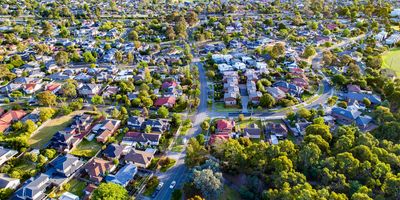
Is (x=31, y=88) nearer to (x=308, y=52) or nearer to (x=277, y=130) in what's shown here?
(x=277, y=130)

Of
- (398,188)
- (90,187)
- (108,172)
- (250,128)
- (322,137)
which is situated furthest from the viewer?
(250,128)

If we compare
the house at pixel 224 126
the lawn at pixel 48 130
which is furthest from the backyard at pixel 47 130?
the house at pixel 224 126

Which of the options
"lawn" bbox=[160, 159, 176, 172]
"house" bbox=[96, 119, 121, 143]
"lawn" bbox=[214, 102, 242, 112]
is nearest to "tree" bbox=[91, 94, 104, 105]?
"house" bbox=[96, 119, 121, 143]

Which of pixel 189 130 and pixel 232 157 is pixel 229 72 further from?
pixel 232 157

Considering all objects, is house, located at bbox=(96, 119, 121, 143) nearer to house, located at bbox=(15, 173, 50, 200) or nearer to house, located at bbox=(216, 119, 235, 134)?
house, located at bbox=(15, 173, 50, 200)

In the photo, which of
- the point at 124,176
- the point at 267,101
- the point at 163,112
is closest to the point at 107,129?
→ the point at 163,112

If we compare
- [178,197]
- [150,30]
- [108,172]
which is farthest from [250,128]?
[150,30]
